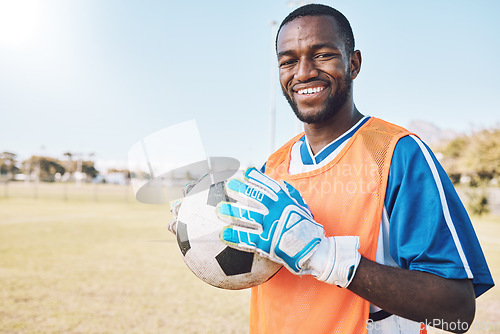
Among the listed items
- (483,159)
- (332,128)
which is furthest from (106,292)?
(483,159)

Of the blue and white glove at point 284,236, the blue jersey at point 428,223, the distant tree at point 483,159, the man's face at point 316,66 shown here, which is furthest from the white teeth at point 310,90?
the distant tree at point 483,159

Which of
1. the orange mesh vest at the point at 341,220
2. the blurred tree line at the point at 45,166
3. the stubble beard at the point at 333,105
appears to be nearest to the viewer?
the orange mesh vest at the point at 341,220

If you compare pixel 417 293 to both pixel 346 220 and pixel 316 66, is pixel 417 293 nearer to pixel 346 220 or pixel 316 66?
pixel 346 220

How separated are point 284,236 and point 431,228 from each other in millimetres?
470

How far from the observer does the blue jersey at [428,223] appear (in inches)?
44.8

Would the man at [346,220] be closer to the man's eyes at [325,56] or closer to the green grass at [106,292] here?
the man's eyes at [325,56]

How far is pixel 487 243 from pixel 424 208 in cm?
1121

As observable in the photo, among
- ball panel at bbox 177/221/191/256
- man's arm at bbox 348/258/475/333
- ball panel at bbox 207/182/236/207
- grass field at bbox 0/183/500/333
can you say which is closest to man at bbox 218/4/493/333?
man's arm at bbox 348/258/475/333

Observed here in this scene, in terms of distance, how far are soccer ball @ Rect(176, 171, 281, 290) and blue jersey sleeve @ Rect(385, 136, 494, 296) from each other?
492 mm

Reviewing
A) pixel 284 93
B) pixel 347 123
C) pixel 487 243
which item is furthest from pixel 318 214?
pixel 487 243

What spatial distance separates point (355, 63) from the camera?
5.69 feet

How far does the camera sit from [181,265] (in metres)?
6.63

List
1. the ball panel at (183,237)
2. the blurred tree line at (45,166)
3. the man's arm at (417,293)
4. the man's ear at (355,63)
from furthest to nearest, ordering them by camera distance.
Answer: the blurred tree line at (45,166) < the man's ear at (355,63) < the ball panel at (183,237) < the man's arm at (417,293)

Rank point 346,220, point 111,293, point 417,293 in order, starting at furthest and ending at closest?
point 111,293, point 346,220, point 417,293
